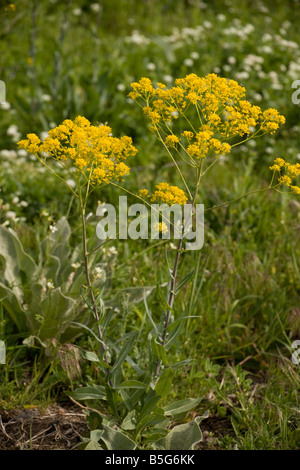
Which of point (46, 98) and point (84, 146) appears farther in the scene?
point (46, 98)

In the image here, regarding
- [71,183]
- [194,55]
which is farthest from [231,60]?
[71,183]

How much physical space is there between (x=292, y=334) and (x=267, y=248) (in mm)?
653

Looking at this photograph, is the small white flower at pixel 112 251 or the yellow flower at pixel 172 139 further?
the small white flower at pixel 112 251

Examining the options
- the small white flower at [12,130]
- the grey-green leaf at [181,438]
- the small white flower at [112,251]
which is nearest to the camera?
the grey-green leaf at [181,438]

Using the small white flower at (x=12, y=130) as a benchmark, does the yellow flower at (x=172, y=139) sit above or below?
below

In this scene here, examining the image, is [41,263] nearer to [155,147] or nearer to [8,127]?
[155,147]

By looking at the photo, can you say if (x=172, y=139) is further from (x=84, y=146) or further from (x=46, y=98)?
(x=46, y=98)

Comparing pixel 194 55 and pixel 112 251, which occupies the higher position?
pixel 194 55

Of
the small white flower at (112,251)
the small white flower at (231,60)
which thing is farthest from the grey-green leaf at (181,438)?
the small white flower at (231,60)

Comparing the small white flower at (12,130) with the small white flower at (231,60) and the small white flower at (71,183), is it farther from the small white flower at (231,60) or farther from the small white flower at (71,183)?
the small white flower at (231,60)

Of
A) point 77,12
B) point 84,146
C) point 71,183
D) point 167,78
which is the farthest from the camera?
point 77,12

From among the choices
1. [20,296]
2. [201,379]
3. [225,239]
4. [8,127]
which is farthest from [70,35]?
[201,379]

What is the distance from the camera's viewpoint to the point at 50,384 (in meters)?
2.40

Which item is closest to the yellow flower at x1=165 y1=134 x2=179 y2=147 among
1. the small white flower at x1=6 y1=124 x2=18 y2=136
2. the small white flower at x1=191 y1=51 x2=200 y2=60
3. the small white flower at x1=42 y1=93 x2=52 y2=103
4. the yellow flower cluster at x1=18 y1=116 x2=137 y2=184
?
the yellow flower cluster at x1=18 y1=116 x2=137 y2=184
